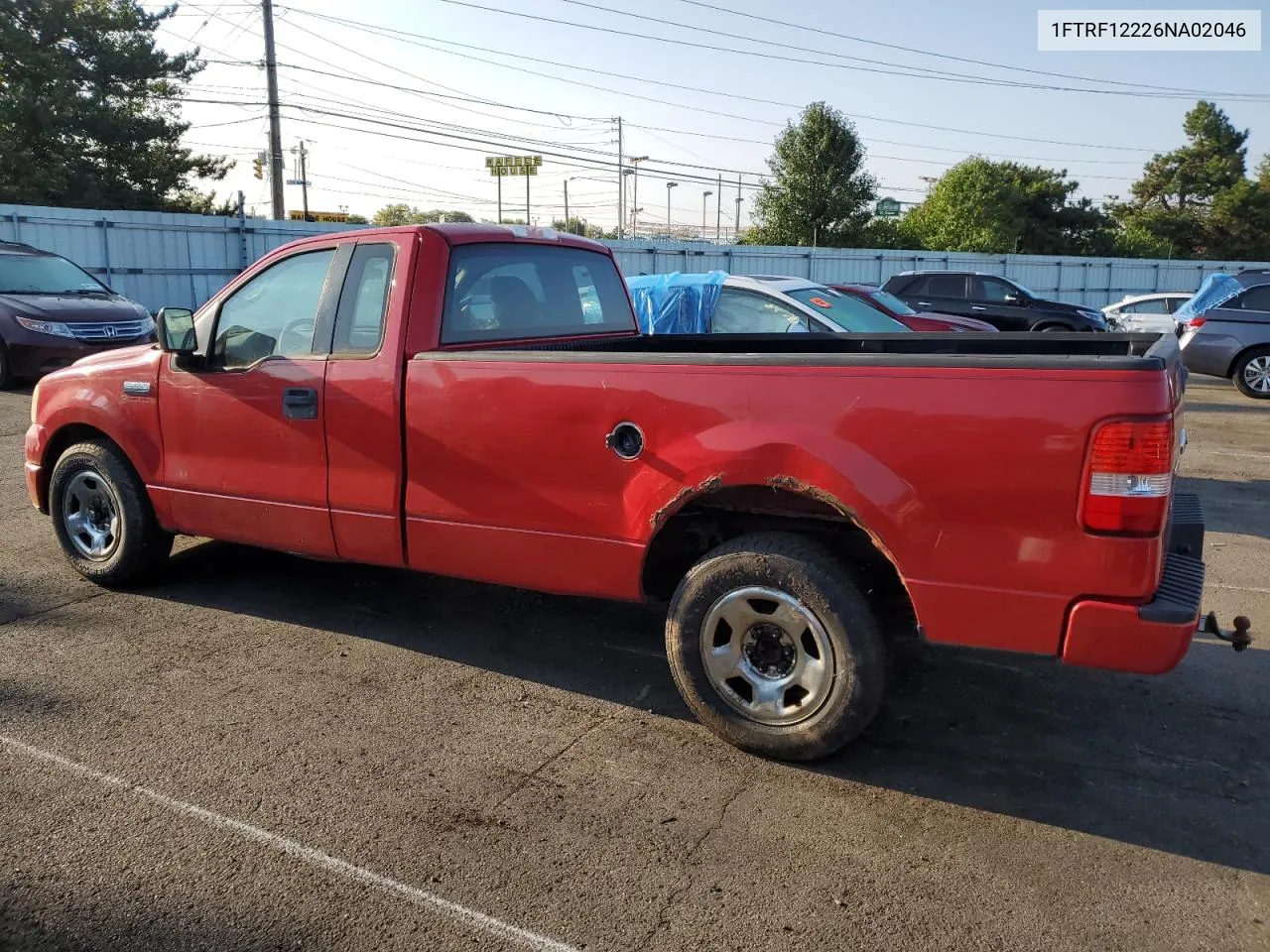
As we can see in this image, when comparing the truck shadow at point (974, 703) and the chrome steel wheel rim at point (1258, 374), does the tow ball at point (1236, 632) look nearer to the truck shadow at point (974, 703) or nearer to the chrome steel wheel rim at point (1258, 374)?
the truck shadow at point (974, 703)

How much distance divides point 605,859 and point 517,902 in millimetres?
321

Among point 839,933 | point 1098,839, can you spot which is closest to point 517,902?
point 839,933

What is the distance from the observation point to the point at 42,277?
44.3 feet

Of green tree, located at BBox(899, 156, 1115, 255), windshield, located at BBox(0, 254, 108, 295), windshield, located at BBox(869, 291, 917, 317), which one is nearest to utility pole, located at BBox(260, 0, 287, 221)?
windshield, located at BBox(0, 254, 108, 295)

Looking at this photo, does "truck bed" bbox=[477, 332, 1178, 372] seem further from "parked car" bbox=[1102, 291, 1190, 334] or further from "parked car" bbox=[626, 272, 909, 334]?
"parked car" bbox=[1102, 291, 1190, 334]

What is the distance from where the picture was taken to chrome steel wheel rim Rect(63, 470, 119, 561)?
530cm

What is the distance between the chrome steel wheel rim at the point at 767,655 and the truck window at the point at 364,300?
77.4 inches

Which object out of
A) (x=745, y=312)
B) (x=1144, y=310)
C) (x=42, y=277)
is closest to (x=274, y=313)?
(x=745, y=312)

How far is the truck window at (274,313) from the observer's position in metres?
4.57

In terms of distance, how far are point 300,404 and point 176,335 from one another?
83cm

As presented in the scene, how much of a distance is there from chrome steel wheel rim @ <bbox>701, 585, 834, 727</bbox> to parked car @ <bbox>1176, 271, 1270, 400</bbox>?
44.2 ft

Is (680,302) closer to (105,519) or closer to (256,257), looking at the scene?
(105,519)

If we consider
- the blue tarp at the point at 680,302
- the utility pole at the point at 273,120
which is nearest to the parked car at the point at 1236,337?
the blue tarp at the point at 680,302

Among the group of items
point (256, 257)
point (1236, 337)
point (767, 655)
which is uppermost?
point (256, 257)
